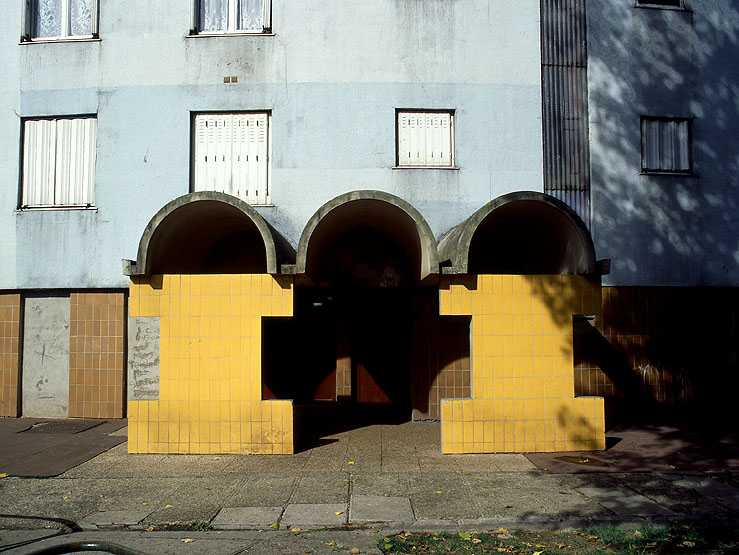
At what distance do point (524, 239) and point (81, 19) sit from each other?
970 cm

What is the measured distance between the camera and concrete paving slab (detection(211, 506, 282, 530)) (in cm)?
636

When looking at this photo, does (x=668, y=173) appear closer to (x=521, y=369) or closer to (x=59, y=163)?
(x=521, y=369)

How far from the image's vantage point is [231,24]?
12531mm

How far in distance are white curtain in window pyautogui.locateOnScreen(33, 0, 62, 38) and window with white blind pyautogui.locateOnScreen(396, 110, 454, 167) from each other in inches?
280

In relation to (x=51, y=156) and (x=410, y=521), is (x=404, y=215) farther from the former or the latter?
(x=51, y=156)

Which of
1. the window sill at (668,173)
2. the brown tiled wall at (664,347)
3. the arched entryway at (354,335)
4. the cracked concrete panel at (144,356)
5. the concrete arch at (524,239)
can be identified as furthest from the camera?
the arched entryway at (354,335)

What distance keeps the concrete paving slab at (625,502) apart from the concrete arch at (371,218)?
3574 mm

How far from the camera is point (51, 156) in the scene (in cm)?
1249

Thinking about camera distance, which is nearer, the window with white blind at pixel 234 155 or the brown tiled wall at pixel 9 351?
the window with white blind at pixel 234 155

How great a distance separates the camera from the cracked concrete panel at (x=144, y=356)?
980 centimetres

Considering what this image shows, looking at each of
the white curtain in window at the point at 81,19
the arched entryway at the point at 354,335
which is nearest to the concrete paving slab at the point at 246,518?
the arched entryway at the point at 354,335

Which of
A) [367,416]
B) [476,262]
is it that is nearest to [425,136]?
[476,262]

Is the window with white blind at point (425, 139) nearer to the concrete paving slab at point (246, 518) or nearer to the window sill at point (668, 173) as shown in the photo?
the window sill at point (668, 173)

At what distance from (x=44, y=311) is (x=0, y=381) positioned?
1571 mm
